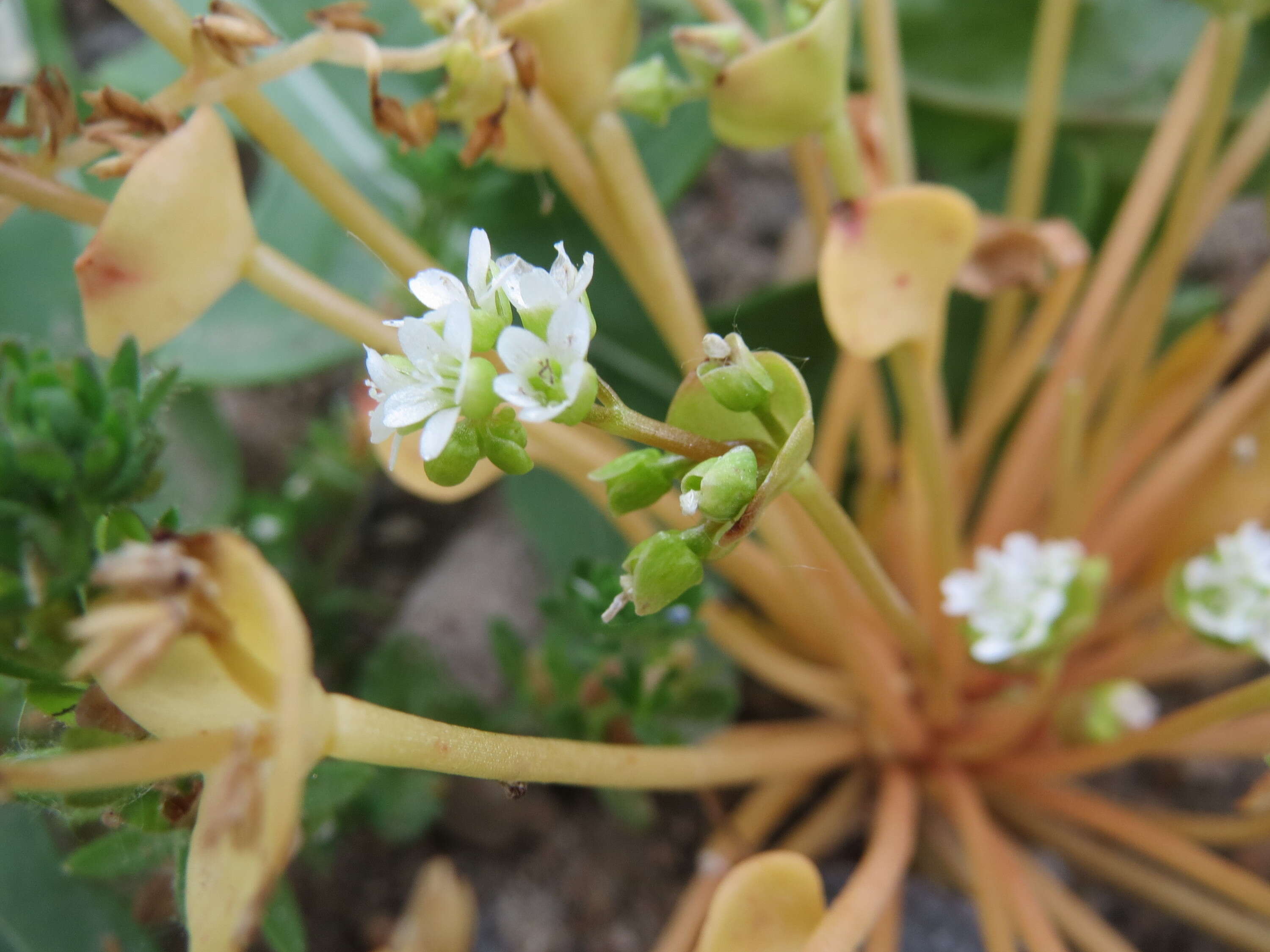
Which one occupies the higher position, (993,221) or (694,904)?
(993,221)

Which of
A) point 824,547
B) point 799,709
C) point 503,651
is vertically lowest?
point 799,709

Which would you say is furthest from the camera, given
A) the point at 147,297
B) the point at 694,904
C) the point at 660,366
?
the point at 660,366

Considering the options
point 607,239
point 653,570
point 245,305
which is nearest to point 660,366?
point 607,239

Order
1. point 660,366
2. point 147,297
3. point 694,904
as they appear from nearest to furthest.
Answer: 1. point 147,297
2. point 694,904
3. point 660,366

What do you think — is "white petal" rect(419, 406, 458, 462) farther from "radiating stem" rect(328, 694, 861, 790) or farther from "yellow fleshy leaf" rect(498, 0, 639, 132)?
"yellow fleshy leaf" rect(498, 0, 639, 132)

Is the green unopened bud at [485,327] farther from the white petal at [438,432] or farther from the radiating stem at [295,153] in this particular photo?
the radiating stem at [295,153]

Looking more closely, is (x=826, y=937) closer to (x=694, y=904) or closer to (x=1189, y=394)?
(x=694, y=904)

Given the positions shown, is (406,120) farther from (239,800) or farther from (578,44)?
(239,800)

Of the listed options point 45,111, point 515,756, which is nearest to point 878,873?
point 515,756
